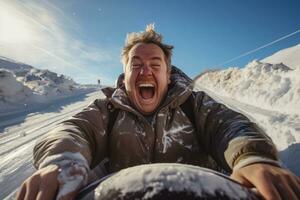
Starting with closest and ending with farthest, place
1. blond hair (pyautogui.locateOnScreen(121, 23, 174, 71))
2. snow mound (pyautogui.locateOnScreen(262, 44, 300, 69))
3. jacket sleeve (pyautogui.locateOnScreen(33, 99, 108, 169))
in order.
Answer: jacket sleeve (pyautogui.locateOnScreen(33, 99, 108, 169)), blond hair (pyautogui.locateOnScreen(121, 23, 174, 71)), snow mound (pyautogui.locateOnScreen(262, 44, 300, 69))

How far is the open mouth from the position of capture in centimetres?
273

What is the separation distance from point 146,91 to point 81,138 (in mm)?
1028

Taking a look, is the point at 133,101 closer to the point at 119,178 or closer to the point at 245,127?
the point at 245,127

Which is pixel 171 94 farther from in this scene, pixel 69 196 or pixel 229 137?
pixel 69 196

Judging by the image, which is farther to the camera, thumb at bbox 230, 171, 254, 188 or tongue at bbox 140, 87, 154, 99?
tongue at bbox 140, 87, 154, 99

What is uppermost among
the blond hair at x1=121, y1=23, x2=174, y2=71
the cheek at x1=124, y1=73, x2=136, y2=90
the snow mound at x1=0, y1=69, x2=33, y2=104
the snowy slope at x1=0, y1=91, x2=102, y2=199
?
the blond hair at x1=121, y1=23, x2=174, y2=71

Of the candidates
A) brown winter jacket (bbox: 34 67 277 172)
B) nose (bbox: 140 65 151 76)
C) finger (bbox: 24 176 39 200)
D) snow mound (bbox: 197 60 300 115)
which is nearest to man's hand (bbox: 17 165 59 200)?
finger (bbox: 24 176 39 200)

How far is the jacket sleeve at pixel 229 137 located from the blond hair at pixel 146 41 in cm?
68

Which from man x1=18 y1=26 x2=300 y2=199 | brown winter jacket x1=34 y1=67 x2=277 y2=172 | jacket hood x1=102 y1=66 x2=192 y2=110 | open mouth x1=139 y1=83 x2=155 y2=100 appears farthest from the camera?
open mouth x1=139 y1=83 x2=155 y2=100

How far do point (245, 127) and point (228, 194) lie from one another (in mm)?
930

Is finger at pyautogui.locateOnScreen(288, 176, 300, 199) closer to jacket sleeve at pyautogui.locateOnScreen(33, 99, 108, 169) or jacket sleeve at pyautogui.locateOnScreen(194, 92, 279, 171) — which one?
jacket sleeve at pyautogui.locateOnScreen(194, 92, 279, 171)

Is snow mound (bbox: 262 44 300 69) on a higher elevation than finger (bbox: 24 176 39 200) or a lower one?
higher

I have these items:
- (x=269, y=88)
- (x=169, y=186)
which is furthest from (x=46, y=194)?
(x=269, y=88)

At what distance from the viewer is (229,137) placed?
6.29 ft
